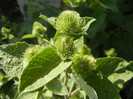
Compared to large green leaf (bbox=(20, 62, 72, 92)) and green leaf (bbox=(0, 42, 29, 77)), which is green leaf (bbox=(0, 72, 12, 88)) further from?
large green leaf (bbox=(20, 62, 72, 92))

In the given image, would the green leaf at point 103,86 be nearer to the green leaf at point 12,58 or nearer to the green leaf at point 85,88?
the green leaf at point 85,88

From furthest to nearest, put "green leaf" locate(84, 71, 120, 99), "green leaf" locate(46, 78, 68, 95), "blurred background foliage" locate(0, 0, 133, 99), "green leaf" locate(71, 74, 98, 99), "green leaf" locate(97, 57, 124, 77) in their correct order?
"blurred background foliage" locate(0, 0, 133, 99) < "green leaf" locate(97, 57, 124, 77) < "green leaf" locate(84, 71, 120, 99) < "green leaf" locate(46, 78, 68, 95) < "green leaf" locate(71, 74, 98, 99)

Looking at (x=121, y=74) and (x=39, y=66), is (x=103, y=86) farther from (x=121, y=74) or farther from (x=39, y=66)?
(x=39, y=66)

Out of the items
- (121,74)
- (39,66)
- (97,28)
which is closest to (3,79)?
(39,66)

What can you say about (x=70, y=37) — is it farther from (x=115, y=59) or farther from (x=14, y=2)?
(x=14, y=2)

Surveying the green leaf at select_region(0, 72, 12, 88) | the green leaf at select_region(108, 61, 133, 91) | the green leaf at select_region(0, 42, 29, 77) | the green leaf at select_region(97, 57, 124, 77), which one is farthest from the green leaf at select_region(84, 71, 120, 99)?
the green leaf at select_region(0, 72, 12, 88)

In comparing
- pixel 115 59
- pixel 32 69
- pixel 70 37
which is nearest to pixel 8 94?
pixel 32 69
